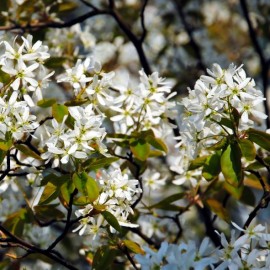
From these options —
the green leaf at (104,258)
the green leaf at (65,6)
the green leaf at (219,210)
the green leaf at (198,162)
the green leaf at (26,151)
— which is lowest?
the green leaf at (219,210)

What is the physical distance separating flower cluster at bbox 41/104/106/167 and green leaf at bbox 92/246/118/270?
11.7 inches

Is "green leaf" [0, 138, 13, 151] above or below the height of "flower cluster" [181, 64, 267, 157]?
above

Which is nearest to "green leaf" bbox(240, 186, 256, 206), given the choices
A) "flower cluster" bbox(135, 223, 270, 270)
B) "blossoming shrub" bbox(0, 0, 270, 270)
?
"blossoming shrub" bbox(0, 0, 270, 270)

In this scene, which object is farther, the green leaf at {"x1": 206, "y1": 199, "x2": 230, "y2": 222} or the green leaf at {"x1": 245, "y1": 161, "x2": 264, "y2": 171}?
the green leaf at {"x1": 206, "y1": 199, "x2": 230, "y2": 222}

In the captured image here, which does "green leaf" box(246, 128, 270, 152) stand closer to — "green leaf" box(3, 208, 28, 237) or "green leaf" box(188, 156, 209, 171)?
"green leaf" box(188, 156, 209, 171)

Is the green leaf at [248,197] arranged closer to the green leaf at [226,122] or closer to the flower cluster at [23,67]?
the green leaf at [226,122]

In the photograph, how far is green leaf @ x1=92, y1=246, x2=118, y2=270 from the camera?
1.81 m

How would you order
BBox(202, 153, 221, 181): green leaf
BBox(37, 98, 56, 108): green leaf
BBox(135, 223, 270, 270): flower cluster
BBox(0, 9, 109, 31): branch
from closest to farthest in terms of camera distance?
BBox(135, 223, 270, 270): flower cluster, BBox(202, 153, 221, 181): green leaf, BBox(37, 98, 56, 108): green leaf, BBox(0, 9, 109, 31): branch

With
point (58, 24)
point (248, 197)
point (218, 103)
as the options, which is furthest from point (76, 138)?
point (58, 24)

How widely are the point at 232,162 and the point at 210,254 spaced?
0.74 feet

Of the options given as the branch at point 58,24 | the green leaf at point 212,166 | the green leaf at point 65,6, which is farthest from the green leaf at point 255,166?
the green leaf at point 65,6

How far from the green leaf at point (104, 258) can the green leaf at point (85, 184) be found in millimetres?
262

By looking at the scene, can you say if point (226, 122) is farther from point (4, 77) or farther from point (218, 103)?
point (4, 77)

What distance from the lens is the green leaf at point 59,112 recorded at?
169 cm
